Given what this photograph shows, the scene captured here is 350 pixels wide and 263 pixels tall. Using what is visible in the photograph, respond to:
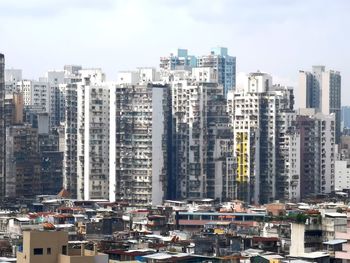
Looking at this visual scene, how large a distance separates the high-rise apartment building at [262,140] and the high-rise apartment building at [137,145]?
5.33 metres

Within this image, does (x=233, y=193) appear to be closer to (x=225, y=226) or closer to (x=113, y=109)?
(x=113, y=109)

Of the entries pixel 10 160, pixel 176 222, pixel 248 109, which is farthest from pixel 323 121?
pixel 176 222

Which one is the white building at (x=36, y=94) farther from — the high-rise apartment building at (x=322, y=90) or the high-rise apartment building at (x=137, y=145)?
the high-rise apartment building at (x=322, y=90)

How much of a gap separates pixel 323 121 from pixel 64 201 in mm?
22790

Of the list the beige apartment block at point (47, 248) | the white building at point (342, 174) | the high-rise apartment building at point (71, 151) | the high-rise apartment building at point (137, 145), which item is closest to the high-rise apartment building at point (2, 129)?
the high-rise apartment building at point (71, 151)

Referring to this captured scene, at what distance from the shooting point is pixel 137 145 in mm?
78500

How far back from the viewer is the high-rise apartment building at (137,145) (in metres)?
78.4

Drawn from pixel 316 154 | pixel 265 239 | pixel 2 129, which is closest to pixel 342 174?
pixel 316 154

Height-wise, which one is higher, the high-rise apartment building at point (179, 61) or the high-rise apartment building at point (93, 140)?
the high-rise apartment building at point (179, 61)

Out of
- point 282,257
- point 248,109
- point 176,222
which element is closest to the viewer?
point 282,257

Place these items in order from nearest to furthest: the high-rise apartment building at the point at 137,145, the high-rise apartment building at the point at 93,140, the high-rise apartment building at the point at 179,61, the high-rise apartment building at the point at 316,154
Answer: the high-rise apartment building at the point at 137,145, the high-rise apartment building at the point at 93,140, the high-rise apartment building at the point at 316,154, the high-rise apartment building at the point at 179,61

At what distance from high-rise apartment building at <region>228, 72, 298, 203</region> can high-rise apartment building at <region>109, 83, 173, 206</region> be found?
533 centimetres

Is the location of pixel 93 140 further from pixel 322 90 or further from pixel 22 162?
pixel 322 90

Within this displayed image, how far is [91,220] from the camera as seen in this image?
60.2 m
